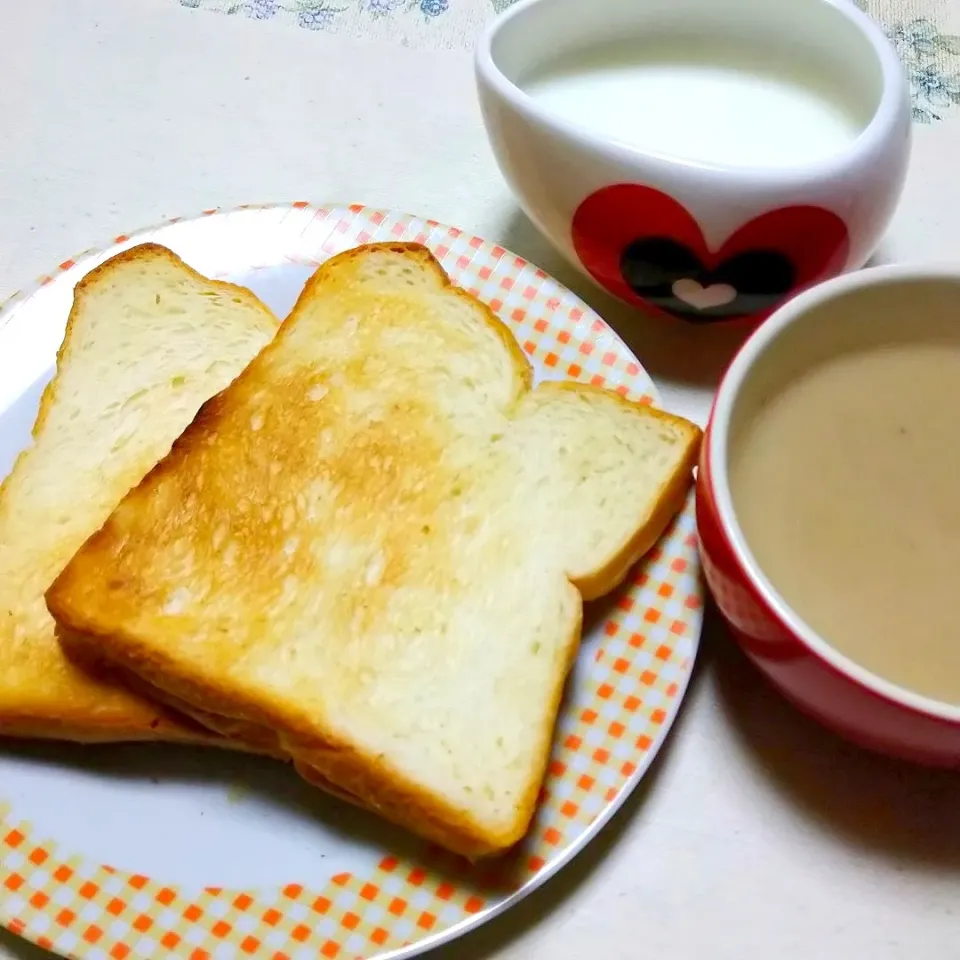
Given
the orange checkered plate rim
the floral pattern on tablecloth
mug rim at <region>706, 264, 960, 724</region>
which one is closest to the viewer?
mug rim at <region>706, 264, 960, 724</region>

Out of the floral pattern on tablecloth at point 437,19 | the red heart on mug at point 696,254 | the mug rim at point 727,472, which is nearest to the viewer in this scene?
the mug rim at point 727,472

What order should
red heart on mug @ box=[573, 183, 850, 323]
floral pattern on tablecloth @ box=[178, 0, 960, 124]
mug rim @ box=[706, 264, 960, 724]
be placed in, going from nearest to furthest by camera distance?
mug rim @ box=[706, 264, 960, 724] → red heart on mug @ box=[573, 183, 850, 323] → floral pattern on tablecloth @ box=[178, 0, 960, 124]

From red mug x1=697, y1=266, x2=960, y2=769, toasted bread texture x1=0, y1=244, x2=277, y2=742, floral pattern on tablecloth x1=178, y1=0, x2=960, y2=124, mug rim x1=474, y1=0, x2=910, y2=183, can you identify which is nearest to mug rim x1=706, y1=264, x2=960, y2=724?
red mug x1=697, y1=266, x2=960, y2=769

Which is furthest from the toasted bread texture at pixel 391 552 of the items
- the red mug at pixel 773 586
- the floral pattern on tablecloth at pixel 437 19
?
the floral pattern on tablecloth at pixel 437 19

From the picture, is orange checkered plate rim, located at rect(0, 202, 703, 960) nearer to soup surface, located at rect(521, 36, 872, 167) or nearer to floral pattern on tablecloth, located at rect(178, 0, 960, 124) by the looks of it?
soup surface, located at rect(521, 36, 872, 167)

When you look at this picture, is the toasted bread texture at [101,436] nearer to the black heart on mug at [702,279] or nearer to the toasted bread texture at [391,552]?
the toasted bread texture at [391,552]

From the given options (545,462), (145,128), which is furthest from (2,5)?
(545,462)

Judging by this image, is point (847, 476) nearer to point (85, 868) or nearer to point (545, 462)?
point (545, 462)

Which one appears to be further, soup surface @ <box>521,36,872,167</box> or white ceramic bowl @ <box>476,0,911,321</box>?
soup surface @ <box>521,36,872,167</box>
